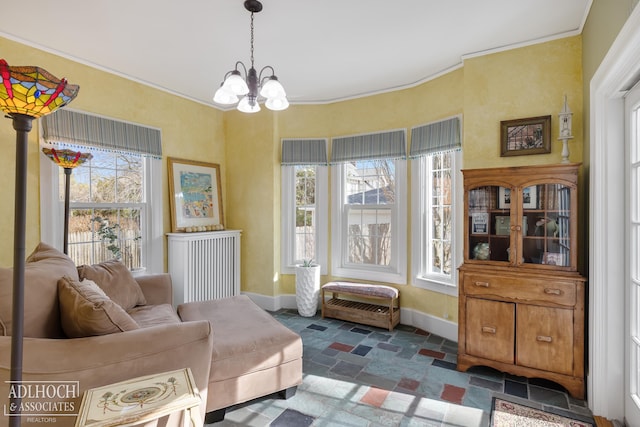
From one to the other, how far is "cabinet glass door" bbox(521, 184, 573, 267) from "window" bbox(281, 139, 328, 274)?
7.68ft

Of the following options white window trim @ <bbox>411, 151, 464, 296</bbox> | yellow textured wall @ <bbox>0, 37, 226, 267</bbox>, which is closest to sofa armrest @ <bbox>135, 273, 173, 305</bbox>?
yellow textured wall @ <bbox>0, 37, 226, 267</bbox>

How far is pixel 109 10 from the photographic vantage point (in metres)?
2.40

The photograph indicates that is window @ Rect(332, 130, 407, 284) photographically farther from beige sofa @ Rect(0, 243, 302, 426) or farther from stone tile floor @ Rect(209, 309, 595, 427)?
beige sofa @ Rect(0, 243, 302, 426)

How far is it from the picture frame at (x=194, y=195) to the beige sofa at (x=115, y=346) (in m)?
1.48

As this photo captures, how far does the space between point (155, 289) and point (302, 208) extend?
2038mm

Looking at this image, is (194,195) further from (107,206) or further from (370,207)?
(370,207)

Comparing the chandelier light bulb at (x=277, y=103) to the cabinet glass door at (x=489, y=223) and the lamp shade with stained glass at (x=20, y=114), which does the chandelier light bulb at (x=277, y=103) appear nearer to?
A: the lamp shade with stained glass at (x=20, y=114)

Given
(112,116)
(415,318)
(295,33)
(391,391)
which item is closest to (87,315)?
(391,391)

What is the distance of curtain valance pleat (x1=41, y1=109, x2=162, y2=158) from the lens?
3.02m

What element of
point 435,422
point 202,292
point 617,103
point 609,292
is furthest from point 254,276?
point 617,103

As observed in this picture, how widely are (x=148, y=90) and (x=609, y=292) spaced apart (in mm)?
4544

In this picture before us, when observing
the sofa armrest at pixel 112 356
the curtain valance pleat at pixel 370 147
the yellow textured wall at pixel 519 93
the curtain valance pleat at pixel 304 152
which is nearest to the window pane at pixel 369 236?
the curtain valance pleat at pixel 370 147

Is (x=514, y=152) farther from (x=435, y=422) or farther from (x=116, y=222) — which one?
(x=116, y=222)

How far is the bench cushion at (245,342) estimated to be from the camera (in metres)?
2.12
